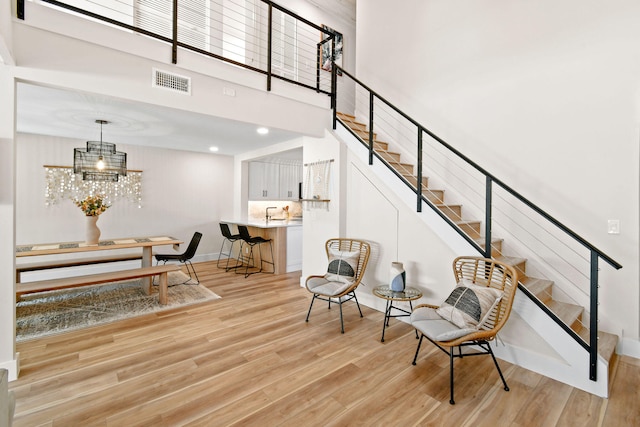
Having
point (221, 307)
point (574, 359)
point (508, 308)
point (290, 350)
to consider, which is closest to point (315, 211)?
point (221, 307)

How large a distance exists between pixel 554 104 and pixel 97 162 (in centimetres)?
570

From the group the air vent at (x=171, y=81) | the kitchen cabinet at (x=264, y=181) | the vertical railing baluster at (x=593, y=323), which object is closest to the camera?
the vertical railing baluster at (x=593, y=323)

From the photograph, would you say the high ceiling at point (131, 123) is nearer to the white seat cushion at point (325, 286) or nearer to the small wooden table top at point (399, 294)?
the white seat cushion at point (325, 286)

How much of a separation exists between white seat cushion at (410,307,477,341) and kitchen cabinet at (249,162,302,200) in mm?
5421

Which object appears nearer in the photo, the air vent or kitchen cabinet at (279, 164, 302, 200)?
the air vent

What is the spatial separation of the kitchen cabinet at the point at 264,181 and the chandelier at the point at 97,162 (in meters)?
3.22

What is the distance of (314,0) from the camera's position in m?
6.25

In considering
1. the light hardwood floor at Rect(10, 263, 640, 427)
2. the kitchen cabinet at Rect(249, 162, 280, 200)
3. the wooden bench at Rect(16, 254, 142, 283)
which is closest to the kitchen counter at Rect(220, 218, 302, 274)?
the kitchen cabinet at Rect(249, 162, 280, 200)

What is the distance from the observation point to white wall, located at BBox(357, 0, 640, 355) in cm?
285

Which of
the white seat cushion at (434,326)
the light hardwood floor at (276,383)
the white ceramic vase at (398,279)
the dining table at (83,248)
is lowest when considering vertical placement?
the light hardwood floor at (276,383)

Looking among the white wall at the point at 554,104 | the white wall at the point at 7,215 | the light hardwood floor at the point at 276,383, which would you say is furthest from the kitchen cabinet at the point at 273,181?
the white wall at the point at 7,215

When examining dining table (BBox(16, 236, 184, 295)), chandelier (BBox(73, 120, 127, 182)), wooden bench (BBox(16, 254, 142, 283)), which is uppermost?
chandelier (BBox(73, 120, 127, 182))

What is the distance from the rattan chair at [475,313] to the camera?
2240 mm

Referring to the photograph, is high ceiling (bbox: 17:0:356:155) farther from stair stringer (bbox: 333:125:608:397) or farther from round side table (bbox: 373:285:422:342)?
stair stringer (bbox: 333:125:608:397)
